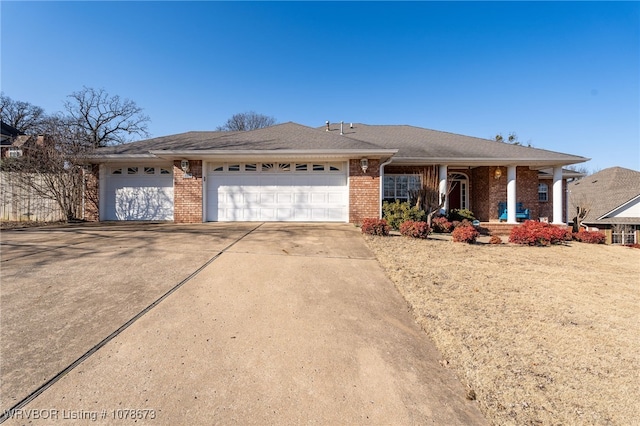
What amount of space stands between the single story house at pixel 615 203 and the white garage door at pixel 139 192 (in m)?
20.4

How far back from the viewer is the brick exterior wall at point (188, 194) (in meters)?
9.79

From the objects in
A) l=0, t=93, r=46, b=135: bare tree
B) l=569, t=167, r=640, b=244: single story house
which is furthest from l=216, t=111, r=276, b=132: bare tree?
l=569, t=167, r=640, b=244: single story house

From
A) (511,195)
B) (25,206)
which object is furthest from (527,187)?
(25,206)

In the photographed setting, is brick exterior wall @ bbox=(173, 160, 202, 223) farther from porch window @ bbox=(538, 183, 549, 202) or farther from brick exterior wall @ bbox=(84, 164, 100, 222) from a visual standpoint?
porch window @ bbox=(538, 183, 549, 202)

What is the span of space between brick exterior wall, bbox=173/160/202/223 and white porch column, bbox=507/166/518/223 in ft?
40.6

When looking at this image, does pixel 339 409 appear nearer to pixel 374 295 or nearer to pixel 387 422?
pixel 387 422

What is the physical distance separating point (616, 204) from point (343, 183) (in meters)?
19.0

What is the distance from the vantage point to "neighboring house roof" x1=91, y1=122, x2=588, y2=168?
934 centimetres

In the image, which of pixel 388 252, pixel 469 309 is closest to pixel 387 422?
pixel 469 309

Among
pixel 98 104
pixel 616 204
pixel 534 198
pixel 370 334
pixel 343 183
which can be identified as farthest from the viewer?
pixel 98 104

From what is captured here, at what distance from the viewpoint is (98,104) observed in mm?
21531

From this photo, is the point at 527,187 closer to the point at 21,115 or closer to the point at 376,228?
the point at 376,228

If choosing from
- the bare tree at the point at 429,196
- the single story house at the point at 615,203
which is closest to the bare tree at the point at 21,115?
the bare tree at the point at 429,196

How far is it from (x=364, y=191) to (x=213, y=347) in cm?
791
